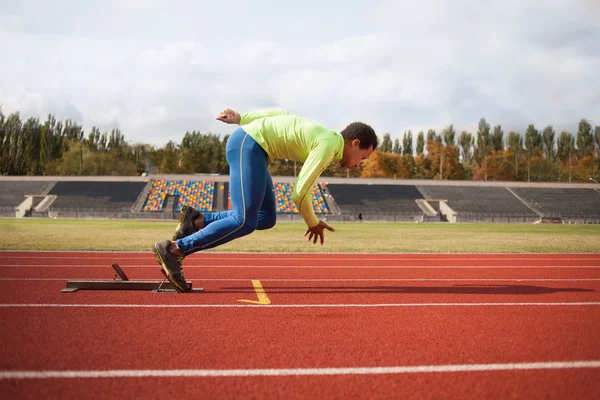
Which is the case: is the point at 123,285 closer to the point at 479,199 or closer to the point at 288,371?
the point at 288,371

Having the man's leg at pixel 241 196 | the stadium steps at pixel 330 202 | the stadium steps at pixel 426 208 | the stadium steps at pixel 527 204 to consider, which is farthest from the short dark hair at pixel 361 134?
the stadium steps at pixel 527 204

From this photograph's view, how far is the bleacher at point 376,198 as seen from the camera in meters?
52.8

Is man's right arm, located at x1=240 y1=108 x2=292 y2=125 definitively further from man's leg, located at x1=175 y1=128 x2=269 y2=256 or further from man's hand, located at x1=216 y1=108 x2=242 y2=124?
man's leg, located at x1=175 y1=128 x2=269 y2=256

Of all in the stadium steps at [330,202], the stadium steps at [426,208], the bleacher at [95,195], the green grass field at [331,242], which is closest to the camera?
the green grass field at [331,242]

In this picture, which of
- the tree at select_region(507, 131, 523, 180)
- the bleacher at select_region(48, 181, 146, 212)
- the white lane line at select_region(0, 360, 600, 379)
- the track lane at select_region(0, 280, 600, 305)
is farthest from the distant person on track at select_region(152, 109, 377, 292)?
the tree at select_region(507, 131, 523, 180)

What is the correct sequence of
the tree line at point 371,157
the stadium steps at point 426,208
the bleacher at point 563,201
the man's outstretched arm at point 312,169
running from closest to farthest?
the man's outstretched arm at point 312,169
the stadium steps at point 426,208
the bleacher at point 563,201
the tree line at point 371,157

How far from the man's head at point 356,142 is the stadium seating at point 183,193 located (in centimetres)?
4712

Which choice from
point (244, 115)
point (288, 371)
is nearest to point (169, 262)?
point (244, 115)

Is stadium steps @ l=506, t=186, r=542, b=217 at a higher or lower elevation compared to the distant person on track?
lower

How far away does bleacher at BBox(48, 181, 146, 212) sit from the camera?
50.0m

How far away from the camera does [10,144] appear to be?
74.4 metres

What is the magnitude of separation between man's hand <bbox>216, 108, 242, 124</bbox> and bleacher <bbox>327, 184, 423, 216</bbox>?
4569cm

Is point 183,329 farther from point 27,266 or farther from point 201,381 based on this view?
point 27,266

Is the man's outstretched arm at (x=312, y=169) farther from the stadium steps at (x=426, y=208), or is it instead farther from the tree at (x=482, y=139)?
the tree at (x=482, y=139)
